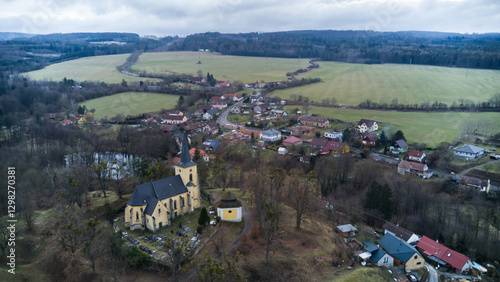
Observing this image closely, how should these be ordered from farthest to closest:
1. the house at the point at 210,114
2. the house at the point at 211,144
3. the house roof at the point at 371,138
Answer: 1. the house at the point at 210,114
2. the house at the point at 211,144
3. the house roof at the point at 371,138

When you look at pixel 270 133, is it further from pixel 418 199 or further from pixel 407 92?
pixel 407 92

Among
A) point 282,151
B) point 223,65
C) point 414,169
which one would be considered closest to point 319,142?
point 282,151

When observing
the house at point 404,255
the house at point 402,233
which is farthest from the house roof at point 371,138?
the house at point 404,255

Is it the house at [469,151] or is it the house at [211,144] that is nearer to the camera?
the house at [469,151]

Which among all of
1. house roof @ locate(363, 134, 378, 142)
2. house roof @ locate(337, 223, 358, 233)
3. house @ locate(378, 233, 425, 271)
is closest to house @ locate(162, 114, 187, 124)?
house roof @ locate(363, 134, 378, 142)

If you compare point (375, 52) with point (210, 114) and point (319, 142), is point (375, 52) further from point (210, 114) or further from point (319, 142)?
point (319, 142)

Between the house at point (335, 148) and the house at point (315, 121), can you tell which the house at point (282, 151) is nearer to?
the house at point (335, 148)

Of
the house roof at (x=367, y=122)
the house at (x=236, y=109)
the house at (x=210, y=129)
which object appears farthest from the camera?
the house at (x=236, y=109)

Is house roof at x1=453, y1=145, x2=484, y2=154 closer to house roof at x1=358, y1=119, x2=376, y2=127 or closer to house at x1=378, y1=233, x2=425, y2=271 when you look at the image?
house roof at x1=358, y1=119, x2=376, y2=127
